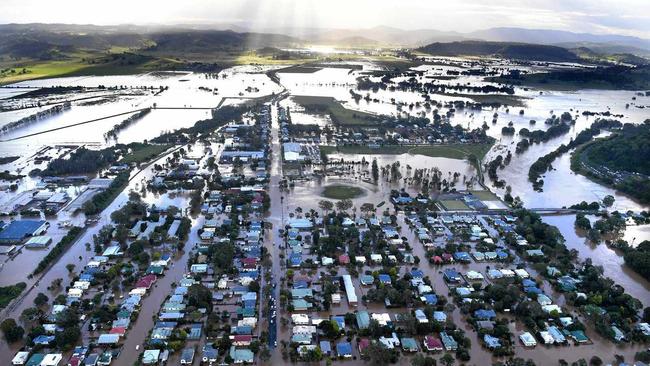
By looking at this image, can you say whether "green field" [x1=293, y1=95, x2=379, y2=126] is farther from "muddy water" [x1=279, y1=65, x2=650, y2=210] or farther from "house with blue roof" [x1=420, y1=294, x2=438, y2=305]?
"house with blue roof" [x1=420, y1=294, x2=438, y2=305]

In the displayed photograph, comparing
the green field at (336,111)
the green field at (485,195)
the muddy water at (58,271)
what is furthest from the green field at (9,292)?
the green field at (336,111)

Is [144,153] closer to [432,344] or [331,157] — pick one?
[331,157]

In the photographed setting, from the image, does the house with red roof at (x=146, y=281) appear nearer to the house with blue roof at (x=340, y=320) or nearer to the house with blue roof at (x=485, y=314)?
the house with blue roof at (x=340, y=320)

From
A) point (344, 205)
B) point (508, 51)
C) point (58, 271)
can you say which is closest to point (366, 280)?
point (344, 205)

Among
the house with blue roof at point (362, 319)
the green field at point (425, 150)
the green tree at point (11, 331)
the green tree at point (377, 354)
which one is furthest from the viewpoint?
the green field at point (425, 150)

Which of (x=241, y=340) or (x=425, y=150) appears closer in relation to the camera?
(x=241, y=340)

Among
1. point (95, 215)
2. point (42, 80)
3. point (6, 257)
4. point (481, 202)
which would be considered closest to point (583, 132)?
point (481, 202)
